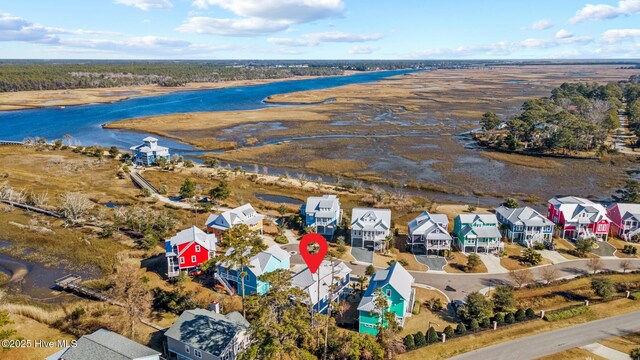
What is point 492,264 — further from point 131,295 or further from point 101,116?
point 101,116

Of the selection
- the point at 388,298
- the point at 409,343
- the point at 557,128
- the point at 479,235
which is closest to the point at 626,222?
the point at 479,235

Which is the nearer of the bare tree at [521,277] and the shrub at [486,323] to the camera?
the shrub at [486,323]

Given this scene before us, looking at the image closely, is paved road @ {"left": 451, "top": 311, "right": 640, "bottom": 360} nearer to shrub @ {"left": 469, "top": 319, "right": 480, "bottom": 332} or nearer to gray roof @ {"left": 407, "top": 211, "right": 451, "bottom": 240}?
shrub @ {"left": 469, "top": 319, "right": 480, "bottom": 332}

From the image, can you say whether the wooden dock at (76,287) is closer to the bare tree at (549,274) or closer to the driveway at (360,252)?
the driveway at (360,252)

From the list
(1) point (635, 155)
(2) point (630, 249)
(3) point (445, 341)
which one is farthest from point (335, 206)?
(1) point (635, 155)

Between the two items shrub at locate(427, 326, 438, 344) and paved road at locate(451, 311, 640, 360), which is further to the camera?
shrub at locate(427, 326, 438, 344)

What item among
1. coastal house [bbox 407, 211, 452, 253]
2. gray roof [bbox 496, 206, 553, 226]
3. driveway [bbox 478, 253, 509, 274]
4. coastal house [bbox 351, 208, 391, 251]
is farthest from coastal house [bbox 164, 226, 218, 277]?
gray roof [bbox 496, 206, 553, 226]

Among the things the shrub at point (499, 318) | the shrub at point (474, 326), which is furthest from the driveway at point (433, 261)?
the shrub at point (474, 326)
